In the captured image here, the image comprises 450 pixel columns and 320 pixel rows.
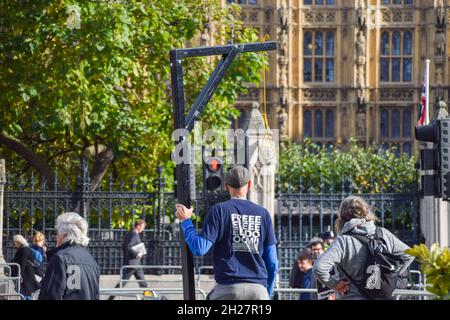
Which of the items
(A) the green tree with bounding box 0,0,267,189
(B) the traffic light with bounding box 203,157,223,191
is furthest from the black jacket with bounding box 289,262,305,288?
(A) the green tree with bounding box 0,0,267,189

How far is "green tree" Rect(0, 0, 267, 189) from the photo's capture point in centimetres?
2009

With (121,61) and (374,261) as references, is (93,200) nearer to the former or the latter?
(121,61)

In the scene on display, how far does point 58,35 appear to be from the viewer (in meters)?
20.0

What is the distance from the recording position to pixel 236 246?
25.8ft

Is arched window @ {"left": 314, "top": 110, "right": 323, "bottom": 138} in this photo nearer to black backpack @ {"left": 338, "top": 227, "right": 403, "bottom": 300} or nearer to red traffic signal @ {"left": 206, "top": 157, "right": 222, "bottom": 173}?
red traffic signal @ {"left": 206, "top": 157, "right": 222, "bottom": 173}

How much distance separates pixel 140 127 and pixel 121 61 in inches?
67.7

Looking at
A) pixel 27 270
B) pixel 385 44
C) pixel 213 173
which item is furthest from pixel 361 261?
pixel 385 44

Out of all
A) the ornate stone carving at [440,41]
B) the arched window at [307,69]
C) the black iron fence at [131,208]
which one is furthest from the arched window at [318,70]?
the black iron fence at [131,208]

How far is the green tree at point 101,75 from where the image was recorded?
65.9 feet

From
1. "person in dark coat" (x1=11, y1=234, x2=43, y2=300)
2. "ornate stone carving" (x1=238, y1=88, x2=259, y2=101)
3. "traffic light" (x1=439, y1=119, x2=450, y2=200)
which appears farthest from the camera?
"ornate stone carving" (x1=238, y1=88, x2=259, y2=101)

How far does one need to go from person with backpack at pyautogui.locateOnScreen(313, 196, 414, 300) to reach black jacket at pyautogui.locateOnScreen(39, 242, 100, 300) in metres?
1.45

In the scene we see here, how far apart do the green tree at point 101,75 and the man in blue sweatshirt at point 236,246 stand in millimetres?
12033

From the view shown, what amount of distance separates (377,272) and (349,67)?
39611mm
